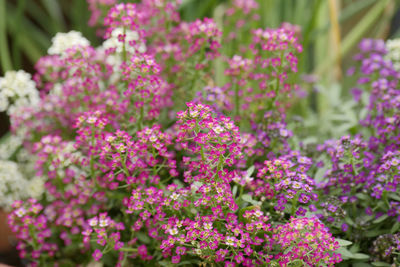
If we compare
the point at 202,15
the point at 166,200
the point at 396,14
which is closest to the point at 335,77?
the point at 396,14

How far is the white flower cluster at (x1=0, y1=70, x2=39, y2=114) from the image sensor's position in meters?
1.17

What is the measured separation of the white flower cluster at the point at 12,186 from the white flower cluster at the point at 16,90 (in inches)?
6.7

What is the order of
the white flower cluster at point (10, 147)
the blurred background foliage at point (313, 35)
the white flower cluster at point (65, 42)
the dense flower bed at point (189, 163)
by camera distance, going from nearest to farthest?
the dense flower bed at point (189, 163) → the white flower cluster at point (65, 42) → the white flower cluster at point (10, 147) → the blurred background foliage at point (313, 35)

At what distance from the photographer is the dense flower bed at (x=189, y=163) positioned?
826 mm

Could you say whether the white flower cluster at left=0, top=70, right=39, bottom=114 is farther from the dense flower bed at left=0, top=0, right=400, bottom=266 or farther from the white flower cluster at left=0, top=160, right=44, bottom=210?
the white flower cluster at left=0, top=160, right=44, bottom=210

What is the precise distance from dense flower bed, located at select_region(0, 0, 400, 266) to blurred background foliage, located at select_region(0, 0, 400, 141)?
7.9 inches

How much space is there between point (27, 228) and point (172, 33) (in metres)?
0.67

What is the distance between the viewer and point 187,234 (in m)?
0.79

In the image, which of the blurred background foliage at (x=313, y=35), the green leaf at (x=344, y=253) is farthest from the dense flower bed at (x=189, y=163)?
the blurred background foliage at (x=313, y=35)

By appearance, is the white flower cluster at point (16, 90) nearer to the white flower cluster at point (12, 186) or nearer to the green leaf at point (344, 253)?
the white flower cluster at point (12, 186)

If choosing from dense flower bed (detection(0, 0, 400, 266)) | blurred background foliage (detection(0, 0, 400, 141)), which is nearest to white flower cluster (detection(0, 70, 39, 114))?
dense flower bed (detection(0, 0, 400, 266))

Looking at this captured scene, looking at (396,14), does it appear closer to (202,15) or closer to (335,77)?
(335,77)

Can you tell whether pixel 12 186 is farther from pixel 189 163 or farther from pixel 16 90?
pixel 189 163

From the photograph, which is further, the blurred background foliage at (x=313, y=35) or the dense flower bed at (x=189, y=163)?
the blurred background foliage at (x=313, y=35)
